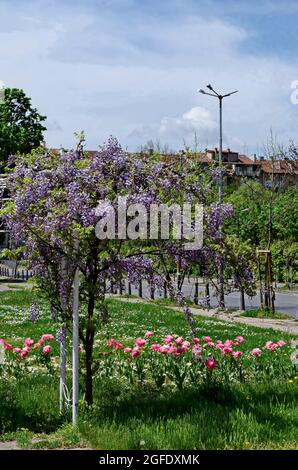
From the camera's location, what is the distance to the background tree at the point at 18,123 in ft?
160

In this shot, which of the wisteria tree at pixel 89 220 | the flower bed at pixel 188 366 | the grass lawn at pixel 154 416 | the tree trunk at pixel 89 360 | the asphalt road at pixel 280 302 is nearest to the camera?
the grass lawn at pixel 154 416

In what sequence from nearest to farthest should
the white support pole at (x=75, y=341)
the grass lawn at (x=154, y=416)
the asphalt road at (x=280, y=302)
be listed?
1. the grass lawn at (x=154, y=416)
2. the white support pole at (x=75, y=341)
3. the asphalt road at (x=280, y=302)

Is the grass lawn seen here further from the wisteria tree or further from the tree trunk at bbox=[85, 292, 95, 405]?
the wisteria tree

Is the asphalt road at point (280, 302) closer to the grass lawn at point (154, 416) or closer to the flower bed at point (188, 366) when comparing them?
the flower bed at point (188, 366)

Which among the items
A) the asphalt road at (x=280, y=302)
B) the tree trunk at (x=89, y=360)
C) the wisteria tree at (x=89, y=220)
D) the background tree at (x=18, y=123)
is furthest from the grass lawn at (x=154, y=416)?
the background tree at (x=18, y=123)

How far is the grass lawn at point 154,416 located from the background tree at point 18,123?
40275mm

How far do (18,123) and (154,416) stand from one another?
46.0 meters

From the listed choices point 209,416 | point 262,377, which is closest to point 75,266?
point 209,416

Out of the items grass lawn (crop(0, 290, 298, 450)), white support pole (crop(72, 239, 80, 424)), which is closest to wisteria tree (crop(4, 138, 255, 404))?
white support pole (crop(72, 239, 80, 424))

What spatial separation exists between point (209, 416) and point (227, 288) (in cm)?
203

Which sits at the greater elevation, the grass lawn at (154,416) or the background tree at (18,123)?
the background tree at (18,123)

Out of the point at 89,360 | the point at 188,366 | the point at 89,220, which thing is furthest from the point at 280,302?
→ the point at 89,220

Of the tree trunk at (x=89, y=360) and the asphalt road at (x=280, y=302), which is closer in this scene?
the tree trunk at (x=89, y=360)

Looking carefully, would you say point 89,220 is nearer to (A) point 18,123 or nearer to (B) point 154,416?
(B) point 154,416
